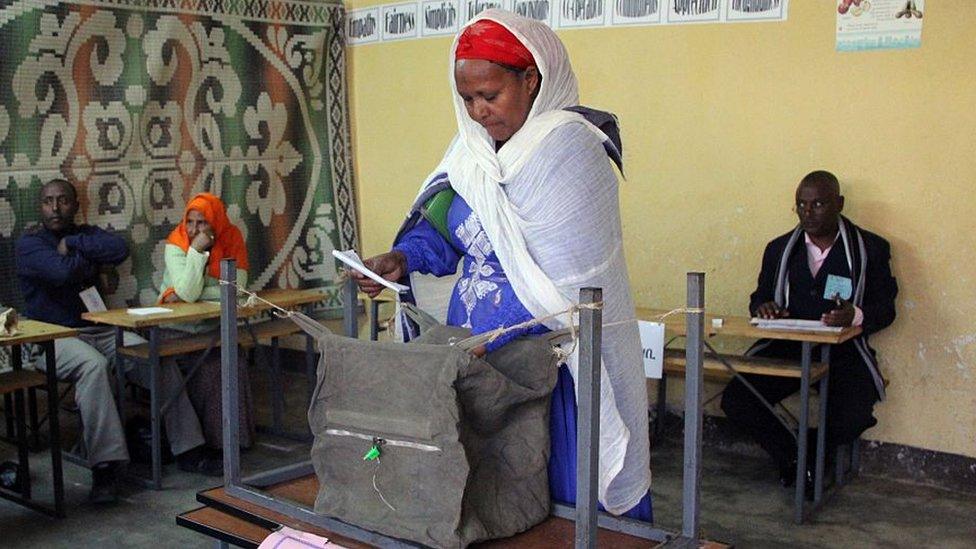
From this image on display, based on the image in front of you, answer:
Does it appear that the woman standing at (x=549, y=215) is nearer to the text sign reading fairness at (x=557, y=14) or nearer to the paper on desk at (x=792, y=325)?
the paper on desk at (x=792, y=325)

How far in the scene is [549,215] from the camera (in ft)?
6.32

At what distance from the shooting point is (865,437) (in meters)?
4.53

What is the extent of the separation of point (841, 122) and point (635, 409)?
9.28 feet

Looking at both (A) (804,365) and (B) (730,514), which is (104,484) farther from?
(A) (804,365)

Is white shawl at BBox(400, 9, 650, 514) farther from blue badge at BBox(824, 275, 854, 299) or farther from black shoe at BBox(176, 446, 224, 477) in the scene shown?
black shoe at BBox(176, 446, 224, 477)

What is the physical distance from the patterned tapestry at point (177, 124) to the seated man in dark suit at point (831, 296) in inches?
103

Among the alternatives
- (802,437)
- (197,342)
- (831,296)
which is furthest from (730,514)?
(197,342)

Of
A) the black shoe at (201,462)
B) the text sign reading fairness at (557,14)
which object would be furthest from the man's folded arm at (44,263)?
the text sign reading fairness at (557,14)

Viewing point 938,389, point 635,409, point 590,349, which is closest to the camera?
point 590,349

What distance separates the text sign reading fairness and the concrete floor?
6.56 ft

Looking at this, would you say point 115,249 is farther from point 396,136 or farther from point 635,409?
point 635,409

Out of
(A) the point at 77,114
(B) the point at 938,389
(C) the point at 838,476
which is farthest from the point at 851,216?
(A) the point at 77,114

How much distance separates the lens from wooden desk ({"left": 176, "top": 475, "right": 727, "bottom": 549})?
6.04 feet

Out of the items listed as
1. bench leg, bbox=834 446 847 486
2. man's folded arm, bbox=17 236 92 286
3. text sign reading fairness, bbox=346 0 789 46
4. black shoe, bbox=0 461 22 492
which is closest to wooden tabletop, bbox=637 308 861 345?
bench leg, bbox=834 446 847 486
